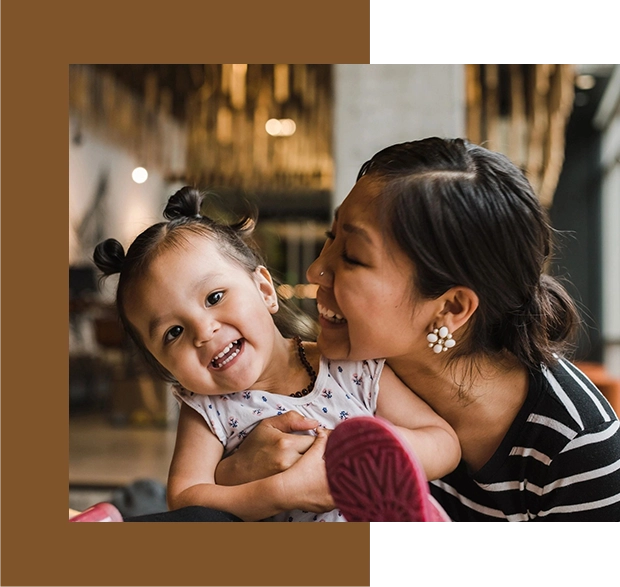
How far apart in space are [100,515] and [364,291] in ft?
2.06

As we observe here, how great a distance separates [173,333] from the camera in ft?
3.41

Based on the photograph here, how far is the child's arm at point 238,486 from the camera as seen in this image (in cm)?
105

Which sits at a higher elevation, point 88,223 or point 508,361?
point 88,223

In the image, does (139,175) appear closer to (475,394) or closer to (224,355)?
(224,355)

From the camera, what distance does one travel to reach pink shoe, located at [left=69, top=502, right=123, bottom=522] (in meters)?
1.29

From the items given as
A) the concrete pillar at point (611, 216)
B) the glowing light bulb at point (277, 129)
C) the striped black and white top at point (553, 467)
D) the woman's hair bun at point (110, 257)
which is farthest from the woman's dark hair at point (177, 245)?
the glowing light bulb at point (277, 129)

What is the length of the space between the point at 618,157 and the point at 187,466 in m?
1.56

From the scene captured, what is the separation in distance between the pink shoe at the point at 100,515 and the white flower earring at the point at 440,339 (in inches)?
24.7

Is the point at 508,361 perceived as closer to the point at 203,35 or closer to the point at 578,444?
the point at 578,444

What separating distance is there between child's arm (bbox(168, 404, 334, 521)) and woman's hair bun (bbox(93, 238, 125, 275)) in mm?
219

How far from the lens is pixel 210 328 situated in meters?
1.03

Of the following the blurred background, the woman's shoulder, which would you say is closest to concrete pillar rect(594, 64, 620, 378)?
the blurred background

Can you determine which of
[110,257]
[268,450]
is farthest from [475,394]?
[110,257]

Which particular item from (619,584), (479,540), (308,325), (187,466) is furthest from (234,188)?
(619,584)
